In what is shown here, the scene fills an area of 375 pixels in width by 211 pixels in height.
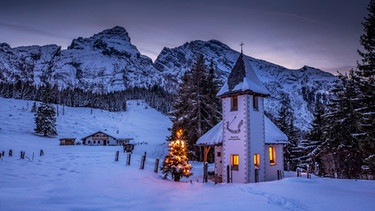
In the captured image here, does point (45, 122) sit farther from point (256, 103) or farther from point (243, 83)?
point (256, 103)

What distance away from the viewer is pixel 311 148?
34.5 m

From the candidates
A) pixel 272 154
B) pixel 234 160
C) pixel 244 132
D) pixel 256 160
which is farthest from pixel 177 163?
pixel 272 154

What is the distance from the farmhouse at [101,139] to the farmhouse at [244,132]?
179ft

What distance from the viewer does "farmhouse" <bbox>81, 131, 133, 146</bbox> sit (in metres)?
70.3

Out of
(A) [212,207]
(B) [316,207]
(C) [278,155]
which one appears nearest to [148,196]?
(A) [212,207]

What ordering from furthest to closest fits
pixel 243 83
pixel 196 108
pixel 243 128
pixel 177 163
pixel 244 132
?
1. pixel 196 108
2. pixel 243 83
3. pixel 243 128
4. pixel 244 132
5. pixel 177 163

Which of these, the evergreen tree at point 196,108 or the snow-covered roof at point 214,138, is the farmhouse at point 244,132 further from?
the evergreen tree at point 196,108

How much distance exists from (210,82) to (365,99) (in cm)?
2002

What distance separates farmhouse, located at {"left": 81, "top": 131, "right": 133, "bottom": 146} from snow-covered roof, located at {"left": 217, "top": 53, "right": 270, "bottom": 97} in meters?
56.5

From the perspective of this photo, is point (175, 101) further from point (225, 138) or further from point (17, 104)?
point (17, 104)

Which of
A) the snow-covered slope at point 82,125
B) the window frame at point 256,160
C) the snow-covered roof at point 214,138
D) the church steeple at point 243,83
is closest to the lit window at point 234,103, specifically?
the church steeple at point 243,83

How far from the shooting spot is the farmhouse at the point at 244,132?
20.6 meters

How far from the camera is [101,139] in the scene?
72.8 meters

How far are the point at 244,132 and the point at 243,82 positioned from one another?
164 inches
